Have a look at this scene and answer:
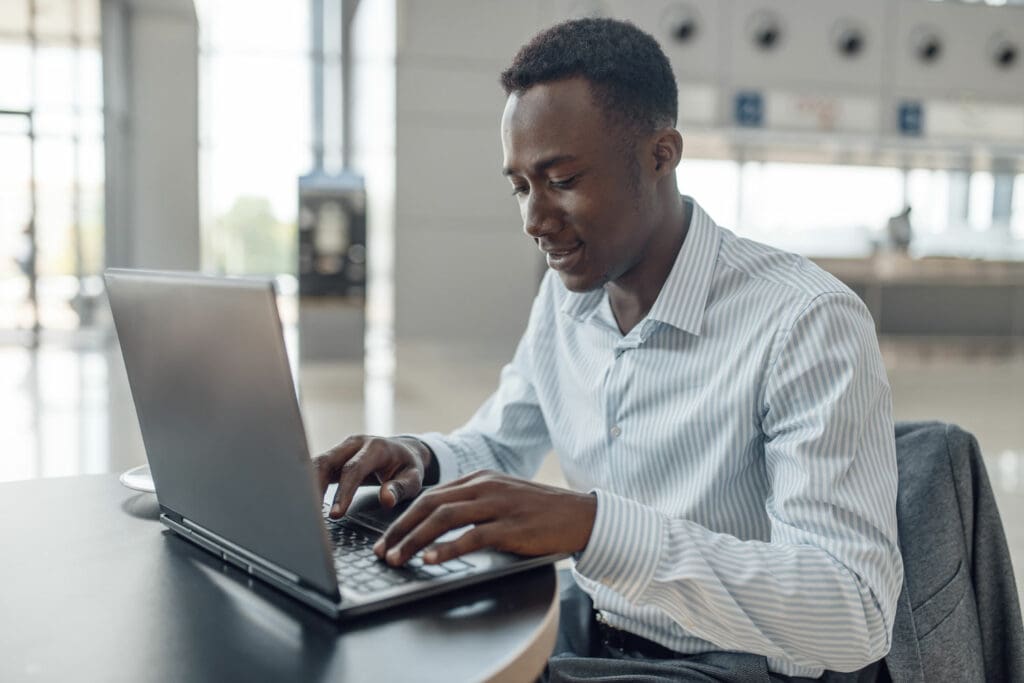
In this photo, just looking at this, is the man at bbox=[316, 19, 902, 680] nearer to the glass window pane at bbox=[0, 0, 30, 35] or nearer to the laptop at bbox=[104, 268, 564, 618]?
the laptop at bbox=[104, 268, 564, 618]

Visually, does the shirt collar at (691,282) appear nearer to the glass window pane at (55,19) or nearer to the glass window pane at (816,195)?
the glass window pane at (816,195)

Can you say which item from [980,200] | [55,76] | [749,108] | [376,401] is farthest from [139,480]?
[980,200]

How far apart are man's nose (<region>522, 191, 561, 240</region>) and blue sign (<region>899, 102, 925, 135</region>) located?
959 centimetres

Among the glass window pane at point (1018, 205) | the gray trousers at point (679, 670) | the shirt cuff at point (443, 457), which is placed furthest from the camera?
the glass window pane at point (1018, 205)

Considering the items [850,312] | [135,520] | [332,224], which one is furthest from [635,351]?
[332,224]

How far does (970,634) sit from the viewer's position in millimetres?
1087

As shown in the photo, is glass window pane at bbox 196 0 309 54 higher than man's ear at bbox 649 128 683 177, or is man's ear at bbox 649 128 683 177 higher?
glass window pane at bbox 196 0 309 54

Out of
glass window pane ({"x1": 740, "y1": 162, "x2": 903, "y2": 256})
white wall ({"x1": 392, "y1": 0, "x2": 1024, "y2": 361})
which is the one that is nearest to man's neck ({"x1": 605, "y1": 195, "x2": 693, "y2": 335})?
white wall ({"x1": 392, "y1": 0, "x2": 1024, "y2": 361})

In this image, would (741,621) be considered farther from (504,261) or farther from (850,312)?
(504,261)

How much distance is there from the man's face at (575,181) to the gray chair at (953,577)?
46 centimetres

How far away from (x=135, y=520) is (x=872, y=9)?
987 cm

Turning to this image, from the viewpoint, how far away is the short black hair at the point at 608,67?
1128 mm

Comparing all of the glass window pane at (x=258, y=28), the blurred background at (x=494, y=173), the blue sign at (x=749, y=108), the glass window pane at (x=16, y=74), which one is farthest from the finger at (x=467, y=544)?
the glass window pane at (x=258, y=28)

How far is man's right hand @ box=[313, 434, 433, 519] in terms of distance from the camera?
1050 millimetres
